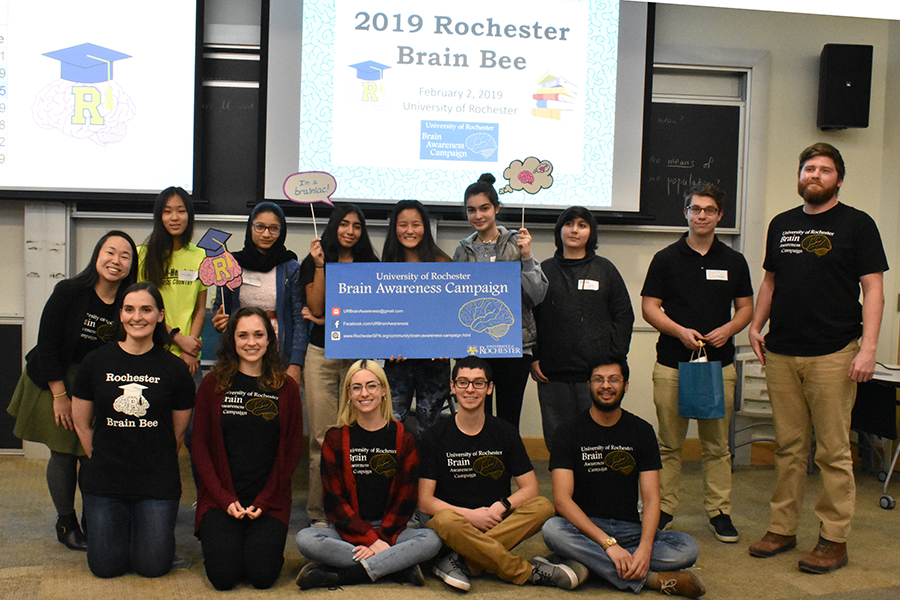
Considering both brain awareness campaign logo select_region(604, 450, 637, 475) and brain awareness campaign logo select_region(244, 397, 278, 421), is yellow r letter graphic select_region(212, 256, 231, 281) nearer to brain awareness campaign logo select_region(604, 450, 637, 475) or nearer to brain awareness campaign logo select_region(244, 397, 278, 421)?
brain awareness campaign logo select_region(244, 397, 278, 421)

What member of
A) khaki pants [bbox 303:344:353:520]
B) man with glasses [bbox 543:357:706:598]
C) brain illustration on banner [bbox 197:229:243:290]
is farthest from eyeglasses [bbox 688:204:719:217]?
brain illustration on banner [bbox 197:229:243:290]

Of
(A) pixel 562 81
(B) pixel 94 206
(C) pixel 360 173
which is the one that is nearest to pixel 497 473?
(C) pixel 360 173

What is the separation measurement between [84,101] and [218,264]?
6.38ft

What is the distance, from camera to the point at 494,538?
258cm

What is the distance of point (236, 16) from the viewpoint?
14.0ft

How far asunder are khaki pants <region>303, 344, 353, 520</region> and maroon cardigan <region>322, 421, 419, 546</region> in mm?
427

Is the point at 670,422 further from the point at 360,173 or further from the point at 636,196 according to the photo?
the point at 360,173

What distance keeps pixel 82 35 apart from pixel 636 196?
3601 millimetres

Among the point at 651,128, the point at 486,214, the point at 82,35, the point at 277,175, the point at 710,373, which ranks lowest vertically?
the point at 710,373

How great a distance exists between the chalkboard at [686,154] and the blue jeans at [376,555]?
9.56 feet

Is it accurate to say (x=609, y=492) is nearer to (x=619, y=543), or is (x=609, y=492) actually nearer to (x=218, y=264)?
(x=619, y=543)

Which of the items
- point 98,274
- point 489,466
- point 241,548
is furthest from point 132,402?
point 489,466

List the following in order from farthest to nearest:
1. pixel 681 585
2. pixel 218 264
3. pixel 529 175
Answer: pixel 529 175 < pixel 218 264 < pixel 681 585

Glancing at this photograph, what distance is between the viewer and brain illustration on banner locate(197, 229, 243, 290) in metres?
2.94
